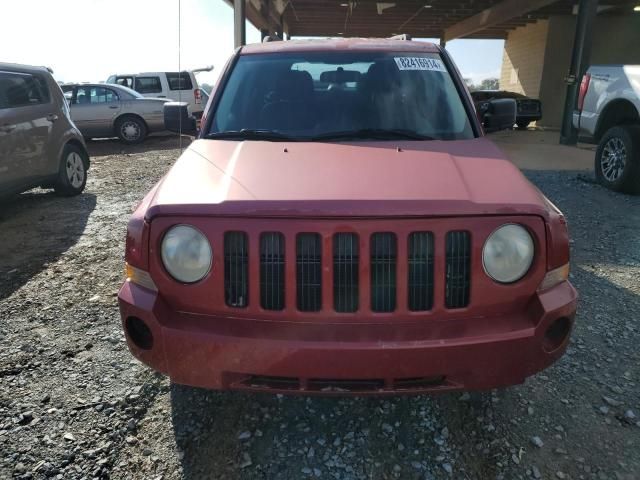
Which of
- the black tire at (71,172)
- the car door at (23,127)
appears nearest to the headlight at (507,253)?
the car door at (23,127)

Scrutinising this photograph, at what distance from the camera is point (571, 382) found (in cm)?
276

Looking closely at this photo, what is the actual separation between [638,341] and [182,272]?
291 cm

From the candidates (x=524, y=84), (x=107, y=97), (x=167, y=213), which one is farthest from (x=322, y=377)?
(x=524, y=84)

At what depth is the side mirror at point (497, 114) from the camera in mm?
3621

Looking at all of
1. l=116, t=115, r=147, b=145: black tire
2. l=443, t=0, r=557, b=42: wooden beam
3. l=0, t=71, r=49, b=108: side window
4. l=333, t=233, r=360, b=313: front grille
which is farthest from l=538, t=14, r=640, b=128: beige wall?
l=333, t=233, r=360, b=313: front grille

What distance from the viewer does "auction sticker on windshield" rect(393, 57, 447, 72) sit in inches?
127

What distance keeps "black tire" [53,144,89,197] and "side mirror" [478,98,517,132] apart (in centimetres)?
573

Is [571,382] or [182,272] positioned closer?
[182,272]

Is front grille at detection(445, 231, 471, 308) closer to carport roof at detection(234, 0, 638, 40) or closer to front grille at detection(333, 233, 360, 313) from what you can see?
front grille at detection(333, 233, 360, 313)

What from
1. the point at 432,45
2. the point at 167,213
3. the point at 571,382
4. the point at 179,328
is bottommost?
the point at 571,382

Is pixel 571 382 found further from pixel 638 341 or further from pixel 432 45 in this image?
pixel 432 45

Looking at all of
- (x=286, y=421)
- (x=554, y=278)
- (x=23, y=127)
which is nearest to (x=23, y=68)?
(x=23, y=127)

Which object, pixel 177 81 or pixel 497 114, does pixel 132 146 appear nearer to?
pixel 177 81

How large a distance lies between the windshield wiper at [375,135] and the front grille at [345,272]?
3.47ft
